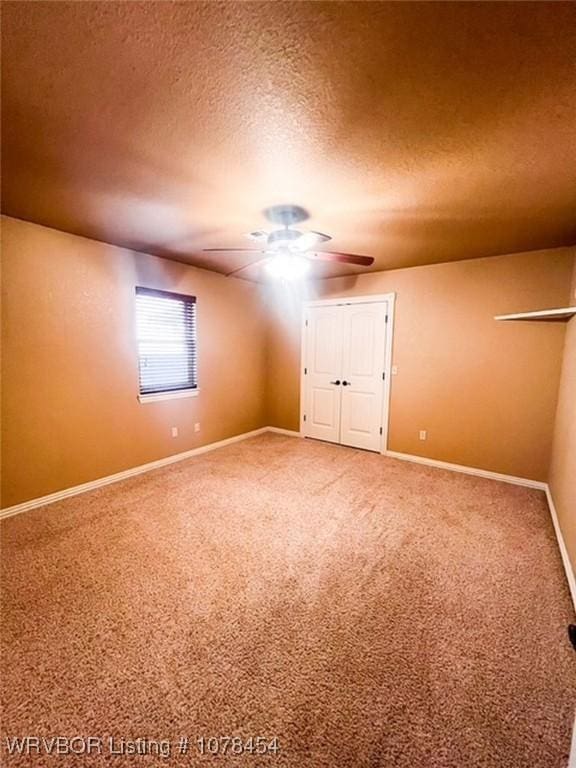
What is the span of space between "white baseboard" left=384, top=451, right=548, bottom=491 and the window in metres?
2.92

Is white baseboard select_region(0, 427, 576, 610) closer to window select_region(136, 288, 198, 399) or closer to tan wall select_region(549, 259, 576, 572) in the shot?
tan wall select_region(549, 259, 576, 572)

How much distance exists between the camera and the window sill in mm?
3757

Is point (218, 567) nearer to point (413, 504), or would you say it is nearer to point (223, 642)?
point (223, 642)

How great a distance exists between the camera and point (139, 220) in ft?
8.74

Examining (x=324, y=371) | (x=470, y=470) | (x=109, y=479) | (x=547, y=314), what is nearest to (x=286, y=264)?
(x=547, y=314)

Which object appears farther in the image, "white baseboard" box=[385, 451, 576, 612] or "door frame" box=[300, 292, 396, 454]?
"door frame" box=[300, 292, 396, 454]

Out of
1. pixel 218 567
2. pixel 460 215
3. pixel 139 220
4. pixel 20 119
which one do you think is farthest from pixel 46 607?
pixel 460 215

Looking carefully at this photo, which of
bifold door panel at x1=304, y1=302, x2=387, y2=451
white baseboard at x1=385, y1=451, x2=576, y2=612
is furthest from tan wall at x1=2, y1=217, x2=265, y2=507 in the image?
white baseboard at x1=385, y1=451, x2=576, y2=612

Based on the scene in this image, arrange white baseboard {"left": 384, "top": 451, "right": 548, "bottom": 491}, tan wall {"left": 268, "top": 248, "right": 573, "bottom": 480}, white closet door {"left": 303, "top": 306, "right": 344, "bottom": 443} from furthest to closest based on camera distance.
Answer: white closet door {"left": 303, "top": 306, "right": 344, "bottom": 443}, white baseboard {"left": 384, "top": 451, "right": 548, "bottom": 491}, tan wall {"left": 268, "top": 248, "right": 573, "bottom": 480}

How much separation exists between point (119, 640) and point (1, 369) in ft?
7.53

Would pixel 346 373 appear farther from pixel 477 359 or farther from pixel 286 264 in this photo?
pixel 286 264

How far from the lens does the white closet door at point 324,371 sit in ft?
15.6

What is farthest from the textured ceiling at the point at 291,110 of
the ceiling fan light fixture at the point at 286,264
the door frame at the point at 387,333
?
the door frame at the point at 387,333

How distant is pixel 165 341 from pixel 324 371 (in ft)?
7.43
